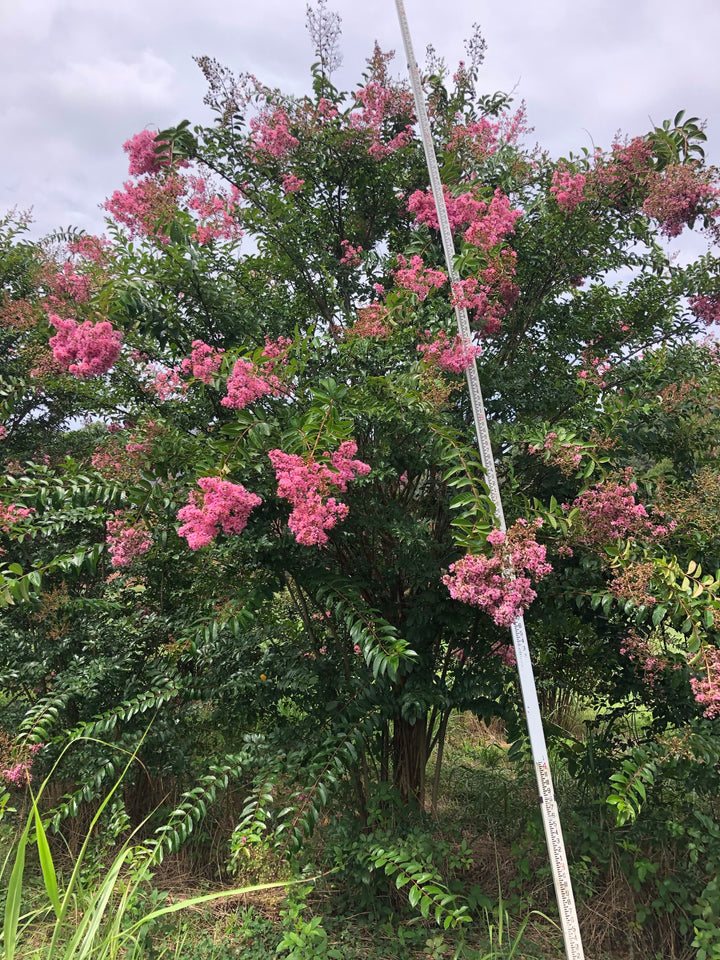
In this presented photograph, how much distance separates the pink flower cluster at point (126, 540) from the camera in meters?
2.14

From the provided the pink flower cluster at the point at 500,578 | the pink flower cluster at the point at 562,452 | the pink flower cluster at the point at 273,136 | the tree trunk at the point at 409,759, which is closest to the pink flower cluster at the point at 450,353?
the pink flower cluster at the point at 562,452

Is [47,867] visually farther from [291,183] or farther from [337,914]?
[291,183]

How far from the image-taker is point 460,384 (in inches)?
88.1

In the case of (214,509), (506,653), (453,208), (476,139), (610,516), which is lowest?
(506,653)

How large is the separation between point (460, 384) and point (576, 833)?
6.29 ft

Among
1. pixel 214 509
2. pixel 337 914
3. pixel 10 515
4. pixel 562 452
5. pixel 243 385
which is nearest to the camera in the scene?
pixel 214 509

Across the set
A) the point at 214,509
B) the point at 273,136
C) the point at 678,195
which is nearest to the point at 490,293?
the point at 678,195

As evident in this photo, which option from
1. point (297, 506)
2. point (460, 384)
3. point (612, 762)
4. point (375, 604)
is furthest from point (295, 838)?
point (460, 384)

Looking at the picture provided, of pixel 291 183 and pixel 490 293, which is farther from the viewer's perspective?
pixel 291 183

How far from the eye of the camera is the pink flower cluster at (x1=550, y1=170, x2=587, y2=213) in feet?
7.55

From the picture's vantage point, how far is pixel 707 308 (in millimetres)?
2531

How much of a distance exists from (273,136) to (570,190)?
1271mm

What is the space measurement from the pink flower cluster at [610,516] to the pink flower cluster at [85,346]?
1.65 metres

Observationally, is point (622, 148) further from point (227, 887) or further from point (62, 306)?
point (227, 887)
